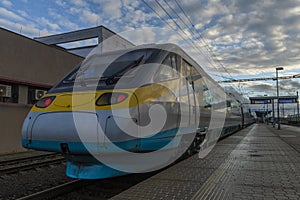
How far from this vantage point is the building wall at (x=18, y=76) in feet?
41.2

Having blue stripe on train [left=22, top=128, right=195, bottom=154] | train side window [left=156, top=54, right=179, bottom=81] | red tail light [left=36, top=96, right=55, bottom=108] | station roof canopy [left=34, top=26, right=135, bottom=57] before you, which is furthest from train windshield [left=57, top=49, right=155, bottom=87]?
station roof canopy [left=34, top=26, right=135, bottom=57]

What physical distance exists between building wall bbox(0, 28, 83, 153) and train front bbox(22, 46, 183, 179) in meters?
8.40

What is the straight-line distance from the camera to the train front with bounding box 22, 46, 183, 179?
14.6 feet

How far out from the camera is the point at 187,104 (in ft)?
21.6

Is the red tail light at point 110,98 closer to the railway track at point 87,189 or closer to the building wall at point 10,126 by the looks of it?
the railway track at point 87,189

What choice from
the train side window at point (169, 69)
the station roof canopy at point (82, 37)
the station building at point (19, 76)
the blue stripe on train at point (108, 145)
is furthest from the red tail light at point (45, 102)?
the station roof canopy at point (82, 37)

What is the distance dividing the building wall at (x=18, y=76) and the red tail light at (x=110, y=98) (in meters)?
9.25

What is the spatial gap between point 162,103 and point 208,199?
6.36ft

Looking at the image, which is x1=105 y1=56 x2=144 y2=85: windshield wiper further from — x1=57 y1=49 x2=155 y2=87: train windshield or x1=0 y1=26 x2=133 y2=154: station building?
x1=0 y1=26 x2=133 y2=154: station building

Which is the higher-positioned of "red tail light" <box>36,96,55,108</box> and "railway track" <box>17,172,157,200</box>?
"red tail light" <box>36,96,55,108</box>

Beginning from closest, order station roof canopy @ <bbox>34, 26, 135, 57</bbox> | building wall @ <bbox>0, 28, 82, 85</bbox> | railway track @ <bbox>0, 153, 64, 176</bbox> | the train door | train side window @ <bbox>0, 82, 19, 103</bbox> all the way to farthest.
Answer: the train door
railway track @ <bbox>0, 153, 64, 176</bbox>
train side window @ <bbox>0, 82, 19, 103</bbox>
building wall @ <bbox>0, 28, 82, 85</bbox>
station roof canopy @ <bbox>34, 26, 135, 57</bbox>

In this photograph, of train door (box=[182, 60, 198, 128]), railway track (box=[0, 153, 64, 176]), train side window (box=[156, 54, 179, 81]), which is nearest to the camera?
train side window (box=[156, 54, 179, 81])

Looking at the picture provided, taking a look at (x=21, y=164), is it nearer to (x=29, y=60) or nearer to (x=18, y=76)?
(x=18, y=76)

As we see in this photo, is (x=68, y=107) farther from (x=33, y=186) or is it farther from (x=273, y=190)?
(x=273, y=190)
